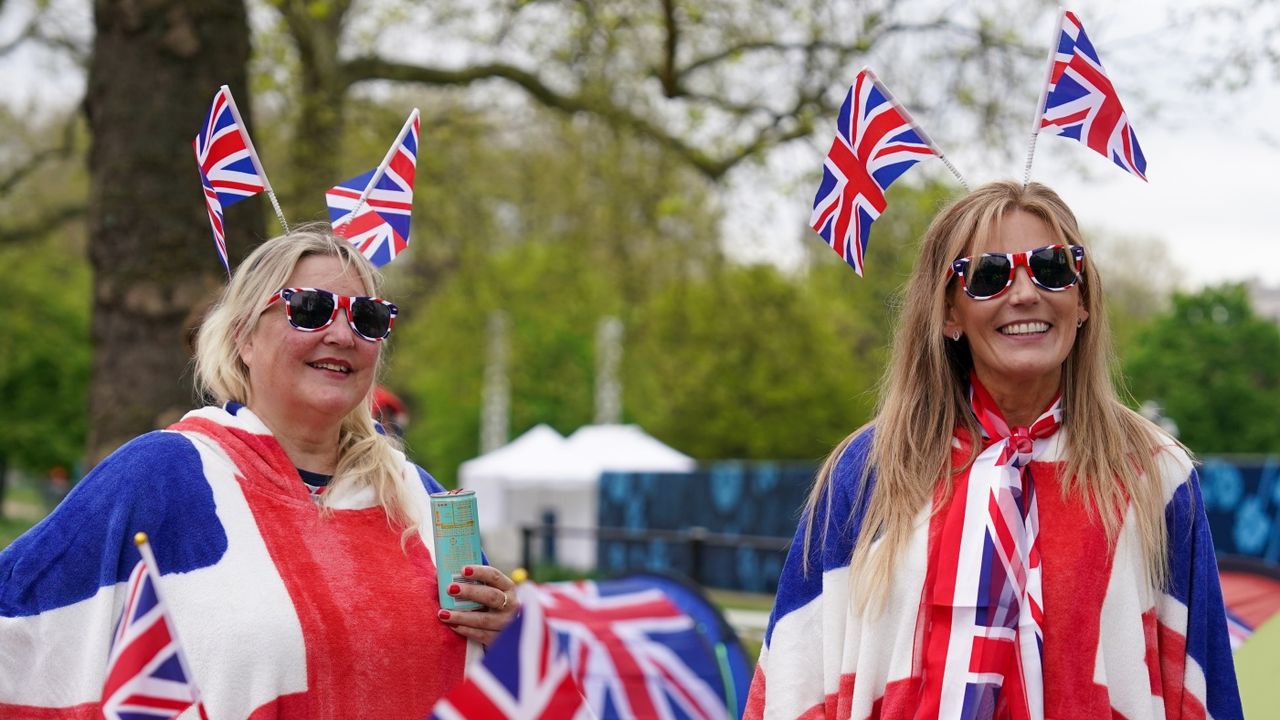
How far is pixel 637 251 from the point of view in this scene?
12.6 m

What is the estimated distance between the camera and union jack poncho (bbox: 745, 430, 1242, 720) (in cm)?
244

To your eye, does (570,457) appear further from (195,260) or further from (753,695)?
(753,695)

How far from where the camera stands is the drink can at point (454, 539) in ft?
8.79

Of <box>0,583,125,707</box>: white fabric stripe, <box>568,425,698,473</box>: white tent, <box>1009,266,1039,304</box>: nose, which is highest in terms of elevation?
<box>1009,266,1039,304</box>: nose

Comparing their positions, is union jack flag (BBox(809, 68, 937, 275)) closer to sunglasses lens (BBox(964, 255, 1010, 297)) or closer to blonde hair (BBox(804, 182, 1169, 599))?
blonde hair (BBox(804, 182, 1169, 599))

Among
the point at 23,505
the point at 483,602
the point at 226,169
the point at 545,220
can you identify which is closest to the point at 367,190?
the point at 226,169

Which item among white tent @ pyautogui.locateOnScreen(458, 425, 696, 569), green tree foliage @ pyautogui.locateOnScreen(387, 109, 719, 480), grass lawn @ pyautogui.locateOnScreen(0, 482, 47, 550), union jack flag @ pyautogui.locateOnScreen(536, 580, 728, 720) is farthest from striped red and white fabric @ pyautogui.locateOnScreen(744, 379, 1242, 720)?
grass lawn @ pyautogui.locateOnScreen(0, 482, 47, 550)

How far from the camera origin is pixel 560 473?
832 inches

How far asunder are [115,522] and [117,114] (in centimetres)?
Answer: 372

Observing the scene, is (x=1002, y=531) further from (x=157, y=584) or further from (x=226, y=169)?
(x=226, y=169)

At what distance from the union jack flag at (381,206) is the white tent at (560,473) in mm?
17001

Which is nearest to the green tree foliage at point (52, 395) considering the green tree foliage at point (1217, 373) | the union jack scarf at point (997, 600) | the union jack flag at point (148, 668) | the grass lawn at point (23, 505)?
the grass lawn at point (23, 505)

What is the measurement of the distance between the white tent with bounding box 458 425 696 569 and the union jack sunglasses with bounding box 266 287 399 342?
57.5 feet

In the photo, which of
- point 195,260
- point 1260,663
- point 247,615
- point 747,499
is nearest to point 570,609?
point 195,260
